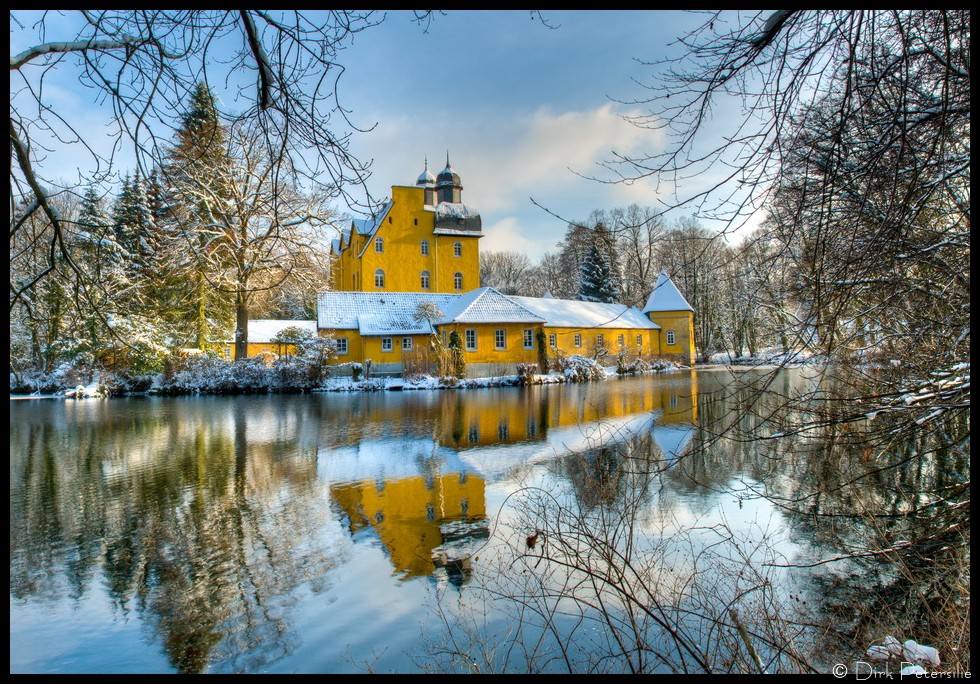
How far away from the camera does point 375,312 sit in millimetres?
28094

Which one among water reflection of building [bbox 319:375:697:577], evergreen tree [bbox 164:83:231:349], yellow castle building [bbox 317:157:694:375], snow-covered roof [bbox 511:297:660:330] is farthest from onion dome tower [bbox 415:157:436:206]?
water reflection of building [bbox 319:375:697:577]

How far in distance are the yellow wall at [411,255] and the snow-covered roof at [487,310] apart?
24.1ft

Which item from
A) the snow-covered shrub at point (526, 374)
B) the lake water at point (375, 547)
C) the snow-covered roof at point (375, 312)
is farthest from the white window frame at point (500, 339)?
the lake water at point (375, 547)

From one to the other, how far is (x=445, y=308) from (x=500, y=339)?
369 centimetres

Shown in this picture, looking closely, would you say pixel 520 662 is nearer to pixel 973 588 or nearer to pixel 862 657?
pixel 862 657

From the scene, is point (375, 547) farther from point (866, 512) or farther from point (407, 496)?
point (866, 512)

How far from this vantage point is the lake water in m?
3.85

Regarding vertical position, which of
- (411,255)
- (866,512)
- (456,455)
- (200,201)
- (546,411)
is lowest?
(456,455)

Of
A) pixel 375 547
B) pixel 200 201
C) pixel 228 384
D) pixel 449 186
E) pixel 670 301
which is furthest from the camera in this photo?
pixel 449 186

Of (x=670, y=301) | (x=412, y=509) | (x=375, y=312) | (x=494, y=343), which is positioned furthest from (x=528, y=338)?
(x=412, y=509)

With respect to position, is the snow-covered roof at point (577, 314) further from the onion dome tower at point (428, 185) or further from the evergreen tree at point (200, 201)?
the evergreen tree at point (200, 201)

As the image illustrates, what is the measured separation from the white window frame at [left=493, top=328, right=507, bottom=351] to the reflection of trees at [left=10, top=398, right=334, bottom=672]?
1693cm

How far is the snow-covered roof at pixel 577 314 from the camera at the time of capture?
31.2 m

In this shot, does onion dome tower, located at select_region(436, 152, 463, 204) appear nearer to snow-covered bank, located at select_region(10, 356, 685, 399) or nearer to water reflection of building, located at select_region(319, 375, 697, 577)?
snow-covered bank, located at select_region(10, 356, 685, 399)
